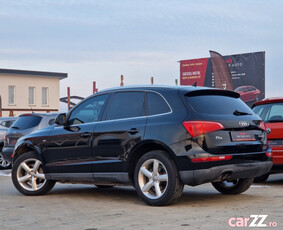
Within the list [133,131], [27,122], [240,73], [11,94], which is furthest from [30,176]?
[240,73]

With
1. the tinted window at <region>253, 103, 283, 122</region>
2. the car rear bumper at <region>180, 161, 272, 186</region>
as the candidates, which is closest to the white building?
the tinted window at <region>253, 103, 283, 122</region>

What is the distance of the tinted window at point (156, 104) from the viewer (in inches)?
334

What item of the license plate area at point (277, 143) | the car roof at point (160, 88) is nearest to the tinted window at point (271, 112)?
the license plate area at point (277, 143)

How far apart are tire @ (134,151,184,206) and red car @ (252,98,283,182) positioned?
3.20m

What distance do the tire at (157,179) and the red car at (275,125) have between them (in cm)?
320

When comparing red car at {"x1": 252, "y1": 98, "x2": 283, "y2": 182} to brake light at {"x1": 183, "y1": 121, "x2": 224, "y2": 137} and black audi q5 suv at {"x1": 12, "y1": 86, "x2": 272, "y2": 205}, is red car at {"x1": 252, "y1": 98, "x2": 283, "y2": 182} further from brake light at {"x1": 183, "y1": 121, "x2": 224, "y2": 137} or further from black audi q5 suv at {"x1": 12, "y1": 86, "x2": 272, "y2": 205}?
brake light at {"x1": 183, "y1": 121, "x2": 224, "y2": 137}

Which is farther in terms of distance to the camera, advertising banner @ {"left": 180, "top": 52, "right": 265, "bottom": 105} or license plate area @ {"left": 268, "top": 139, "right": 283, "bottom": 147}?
advertising banner @ {"left": 180, "top": 52, "right": 265, "bottom": 105}

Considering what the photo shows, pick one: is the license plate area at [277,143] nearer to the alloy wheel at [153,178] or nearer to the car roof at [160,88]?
the car roof at [160,88]

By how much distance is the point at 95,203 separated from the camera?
8891mm

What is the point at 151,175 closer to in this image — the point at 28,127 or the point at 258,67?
the point at 28,127

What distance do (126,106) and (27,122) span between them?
690 cm

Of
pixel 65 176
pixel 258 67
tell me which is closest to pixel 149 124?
pixel 65 176

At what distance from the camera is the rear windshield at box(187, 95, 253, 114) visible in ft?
27.2

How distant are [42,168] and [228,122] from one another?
11.1 feet
